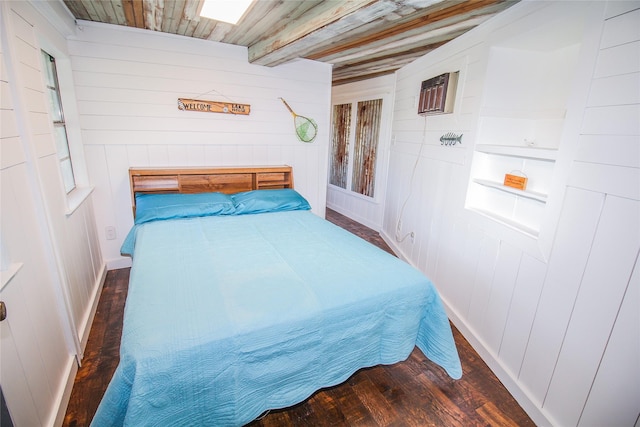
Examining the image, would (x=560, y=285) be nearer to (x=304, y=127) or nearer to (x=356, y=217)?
(x=304, y=127)

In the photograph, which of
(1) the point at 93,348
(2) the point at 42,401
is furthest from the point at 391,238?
(2) the point at 42,401

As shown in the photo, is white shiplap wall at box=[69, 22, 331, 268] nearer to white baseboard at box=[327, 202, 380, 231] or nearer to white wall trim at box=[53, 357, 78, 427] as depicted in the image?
white wall trim at box=[53, 357, 78, 427]

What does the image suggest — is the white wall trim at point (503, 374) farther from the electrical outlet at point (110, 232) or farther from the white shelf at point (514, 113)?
the electrical outlet at point (110, 232)

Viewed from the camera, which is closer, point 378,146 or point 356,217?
point 378,146

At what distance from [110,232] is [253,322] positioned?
2.46 metres

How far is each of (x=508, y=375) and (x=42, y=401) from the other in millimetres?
2406

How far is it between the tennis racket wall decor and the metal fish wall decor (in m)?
1.57

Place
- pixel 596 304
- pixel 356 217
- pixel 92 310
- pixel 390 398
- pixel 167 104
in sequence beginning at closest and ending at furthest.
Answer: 1. pixel 596 304
2. pixel 390 398
3. pixel 92 310
4. pixel 167 104
5. pixel 356 217

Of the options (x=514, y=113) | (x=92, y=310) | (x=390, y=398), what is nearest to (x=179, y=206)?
(x=92, y=310)

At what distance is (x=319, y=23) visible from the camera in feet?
6.24

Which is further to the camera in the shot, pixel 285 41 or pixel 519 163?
pixel 285 41

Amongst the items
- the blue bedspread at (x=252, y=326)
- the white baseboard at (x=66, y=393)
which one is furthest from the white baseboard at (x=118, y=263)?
the white baseboard at (x=66, y=393)

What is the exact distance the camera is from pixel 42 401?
4.33 ft

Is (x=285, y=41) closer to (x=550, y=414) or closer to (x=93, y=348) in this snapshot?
(x=93, y=348)
